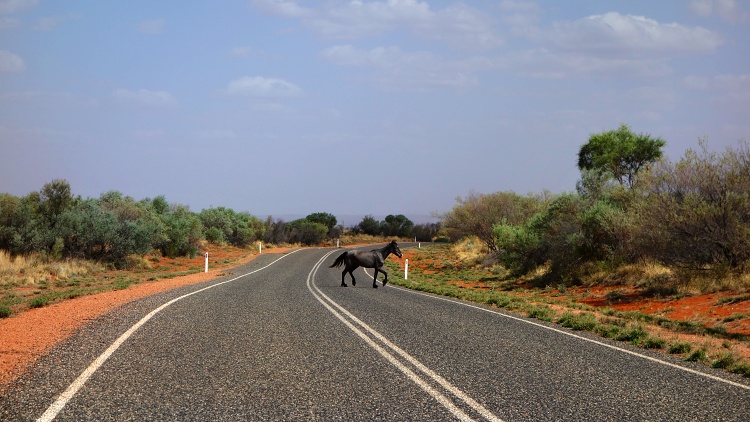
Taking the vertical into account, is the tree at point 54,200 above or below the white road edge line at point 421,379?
above

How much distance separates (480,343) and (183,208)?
55.0 m

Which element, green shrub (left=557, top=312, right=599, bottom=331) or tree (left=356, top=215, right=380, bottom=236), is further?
tree (left=356, top=215, right=380, bottom=236)

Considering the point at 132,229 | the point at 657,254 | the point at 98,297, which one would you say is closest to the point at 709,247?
the point at 657,254

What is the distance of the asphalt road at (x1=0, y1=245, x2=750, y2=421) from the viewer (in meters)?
6.14

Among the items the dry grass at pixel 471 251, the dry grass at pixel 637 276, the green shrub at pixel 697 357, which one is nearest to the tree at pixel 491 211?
the dry grass at pixel 471 251

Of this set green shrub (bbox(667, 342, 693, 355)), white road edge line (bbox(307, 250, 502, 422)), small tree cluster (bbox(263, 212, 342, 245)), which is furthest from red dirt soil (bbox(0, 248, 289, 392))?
small tree cluster (bbox(263, 212, 342, 245))

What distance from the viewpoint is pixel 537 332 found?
39.9 feet

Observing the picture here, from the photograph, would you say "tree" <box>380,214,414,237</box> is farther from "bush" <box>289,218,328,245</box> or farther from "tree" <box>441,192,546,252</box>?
"tree" <box>441,192,546,252</box>

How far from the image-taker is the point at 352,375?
25.1ft

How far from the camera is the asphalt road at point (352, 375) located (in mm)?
6141

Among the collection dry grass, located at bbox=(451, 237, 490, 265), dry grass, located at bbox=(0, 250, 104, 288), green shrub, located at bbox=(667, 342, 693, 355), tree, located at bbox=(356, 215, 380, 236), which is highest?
tree, located at bbox=(356, 215, 380, 236)

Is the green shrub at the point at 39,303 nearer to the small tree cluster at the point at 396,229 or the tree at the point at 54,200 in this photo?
the tree at the point at 54,200

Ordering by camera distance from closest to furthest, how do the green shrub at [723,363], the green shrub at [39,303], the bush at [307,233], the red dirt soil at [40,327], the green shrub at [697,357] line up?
the red dirt soil at [40,327] → the green shrub at [723,363] → the green shrub at [697,357] → the green shrub at [39,303] → the bush at [307,233]

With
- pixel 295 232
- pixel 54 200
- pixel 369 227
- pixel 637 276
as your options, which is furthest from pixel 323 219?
pixel 637 276
